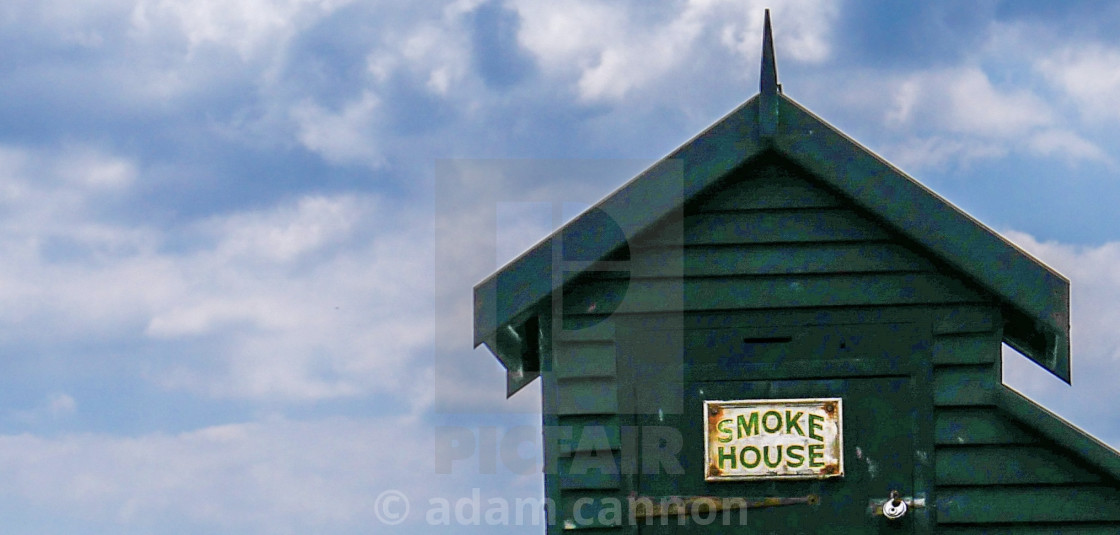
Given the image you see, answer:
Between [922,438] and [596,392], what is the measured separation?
1.83 meters

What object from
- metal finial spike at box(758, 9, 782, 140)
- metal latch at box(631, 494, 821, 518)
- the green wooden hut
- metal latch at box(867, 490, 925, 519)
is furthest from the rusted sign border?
metal finial spike at box(758, 9, 782, 140)

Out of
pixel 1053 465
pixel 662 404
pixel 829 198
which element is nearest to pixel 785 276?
pixel 829 198

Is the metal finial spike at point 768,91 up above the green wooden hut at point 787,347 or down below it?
above

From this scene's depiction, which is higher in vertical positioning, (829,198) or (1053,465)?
(829,198)

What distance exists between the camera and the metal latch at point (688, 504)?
695 centimetres

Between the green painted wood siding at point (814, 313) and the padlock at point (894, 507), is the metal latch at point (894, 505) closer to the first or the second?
the padlock at point (894, 507)

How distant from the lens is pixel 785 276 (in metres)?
7.08

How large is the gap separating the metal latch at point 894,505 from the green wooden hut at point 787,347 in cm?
1

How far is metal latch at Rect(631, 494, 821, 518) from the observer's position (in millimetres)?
6945

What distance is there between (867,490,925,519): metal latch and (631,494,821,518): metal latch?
0.31 meters

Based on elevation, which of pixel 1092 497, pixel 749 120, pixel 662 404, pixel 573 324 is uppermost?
pixel 749 120

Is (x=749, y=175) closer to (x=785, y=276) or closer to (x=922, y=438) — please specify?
(x=785, y=276)

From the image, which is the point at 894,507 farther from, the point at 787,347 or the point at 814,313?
the point at 814,313

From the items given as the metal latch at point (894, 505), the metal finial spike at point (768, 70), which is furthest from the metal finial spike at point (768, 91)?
the metal latch at point (894, 505)
